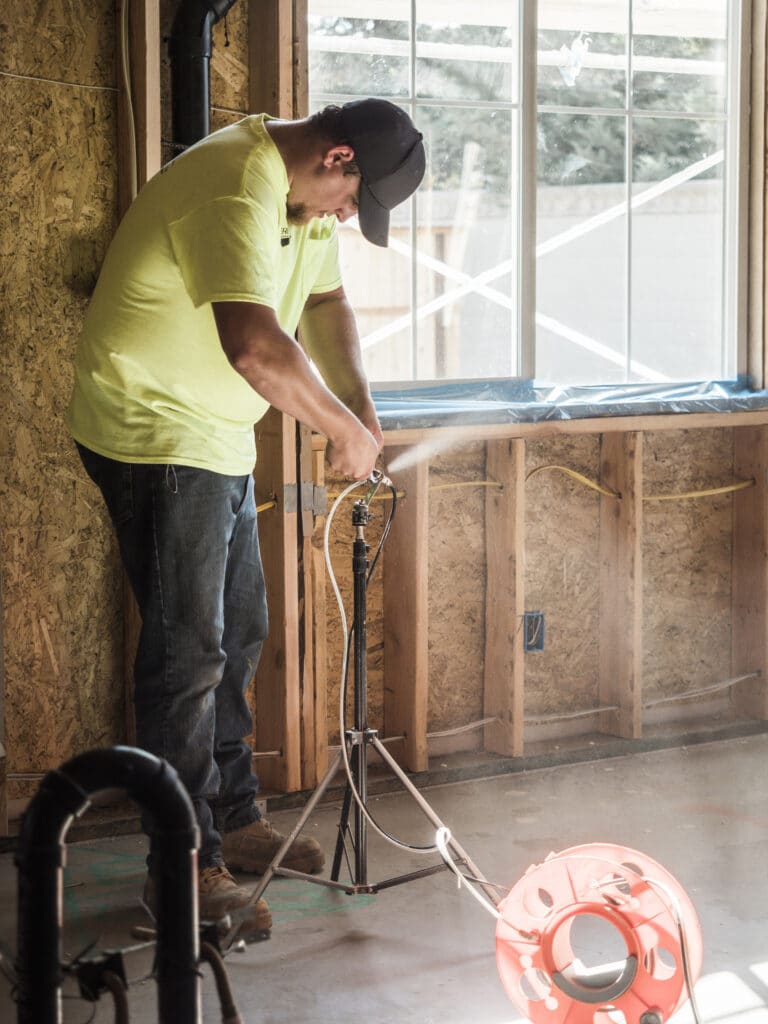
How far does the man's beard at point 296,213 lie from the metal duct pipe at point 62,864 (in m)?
1.33

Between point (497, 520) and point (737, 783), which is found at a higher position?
point (497, 520)

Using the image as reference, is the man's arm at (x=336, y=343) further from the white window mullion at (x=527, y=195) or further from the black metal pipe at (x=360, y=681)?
the white window mullion at (x=527, y=195)

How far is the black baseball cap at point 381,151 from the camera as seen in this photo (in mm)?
2150

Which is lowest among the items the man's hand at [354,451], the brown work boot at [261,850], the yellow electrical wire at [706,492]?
the brown work boot at [261,850]

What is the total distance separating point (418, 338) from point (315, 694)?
1021 millimetres

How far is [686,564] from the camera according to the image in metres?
3.90

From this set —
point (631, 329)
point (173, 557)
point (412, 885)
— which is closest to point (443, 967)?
point (412, 885)

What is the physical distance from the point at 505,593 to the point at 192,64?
1617mm

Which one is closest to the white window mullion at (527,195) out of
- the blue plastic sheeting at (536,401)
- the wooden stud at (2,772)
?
the blue plastic sheeting at (536,401)

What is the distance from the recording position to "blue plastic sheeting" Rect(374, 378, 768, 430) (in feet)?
10.5

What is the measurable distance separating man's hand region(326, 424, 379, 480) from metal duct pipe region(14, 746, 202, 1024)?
102 cm

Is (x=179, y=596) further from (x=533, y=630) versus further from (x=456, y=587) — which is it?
(x=533, y=630)

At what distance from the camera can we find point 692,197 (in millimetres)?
3838

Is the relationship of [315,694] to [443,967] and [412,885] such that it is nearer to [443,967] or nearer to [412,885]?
[412,885]
